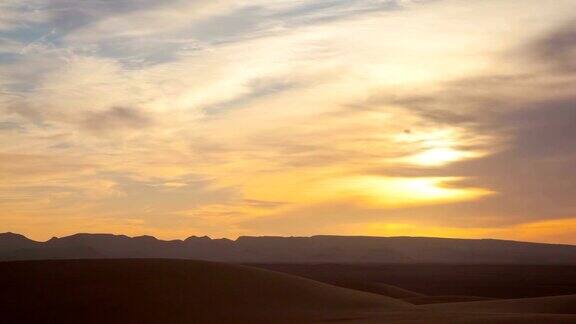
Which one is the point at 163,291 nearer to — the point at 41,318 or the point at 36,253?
the point at 41,318

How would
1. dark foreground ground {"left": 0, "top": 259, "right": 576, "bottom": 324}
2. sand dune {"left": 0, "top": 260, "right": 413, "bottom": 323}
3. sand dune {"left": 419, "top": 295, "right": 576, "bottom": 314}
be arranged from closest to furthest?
dark foreground ground {"left": 0, "top": 259, "right": 576, "bottom": 324} < sand dune {"left": 0, "top": 260, "right": 413, "bottom": 323} < sand dune {"left": 419, "top": 295, "right": 576, "bottom": 314}

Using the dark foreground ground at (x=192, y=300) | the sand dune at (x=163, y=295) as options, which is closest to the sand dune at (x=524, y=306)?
the dark foreground ground at (x=192, y=300)

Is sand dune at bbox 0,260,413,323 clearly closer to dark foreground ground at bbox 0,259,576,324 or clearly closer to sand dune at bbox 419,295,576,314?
dark foreground ground at bbox 0,259,576,324

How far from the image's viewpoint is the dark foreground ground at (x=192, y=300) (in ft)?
68.1

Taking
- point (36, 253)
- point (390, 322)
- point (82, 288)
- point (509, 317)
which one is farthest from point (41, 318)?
point (36, 253)

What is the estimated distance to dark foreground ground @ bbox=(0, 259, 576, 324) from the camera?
68.1 ft

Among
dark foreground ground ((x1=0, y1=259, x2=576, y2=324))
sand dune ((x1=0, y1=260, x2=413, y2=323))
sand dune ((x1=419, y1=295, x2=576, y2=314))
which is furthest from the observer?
sand dune ((x1=419, y1=295, x2=576, y2=314))

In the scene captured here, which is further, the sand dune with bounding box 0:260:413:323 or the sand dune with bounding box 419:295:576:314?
the sand dune with bounding box 419:295:576:314

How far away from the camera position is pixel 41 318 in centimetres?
2111

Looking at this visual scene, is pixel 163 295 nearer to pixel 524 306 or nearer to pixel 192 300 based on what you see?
pixel 192 300

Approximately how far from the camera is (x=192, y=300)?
22.9 metres

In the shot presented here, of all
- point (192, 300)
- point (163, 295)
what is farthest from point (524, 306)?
point (163, 295)

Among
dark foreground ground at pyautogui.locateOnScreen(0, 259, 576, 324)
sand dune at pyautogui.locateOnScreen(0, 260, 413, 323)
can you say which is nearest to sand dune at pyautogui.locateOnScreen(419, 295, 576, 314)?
dark foreground ground at pyautogui.locateOnScreen(0, 259, 576, 324)

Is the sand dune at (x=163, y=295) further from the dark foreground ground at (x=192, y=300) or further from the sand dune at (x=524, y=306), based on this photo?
the sand dune at (x=524, y=306)
